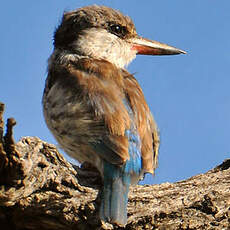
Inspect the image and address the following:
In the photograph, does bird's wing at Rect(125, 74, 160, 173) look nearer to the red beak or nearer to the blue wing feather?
the blue wing feather

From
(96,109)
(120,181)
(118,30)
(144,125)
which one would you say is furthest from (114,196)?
(118,30)

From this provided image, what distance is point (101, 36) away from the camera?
5.43 m

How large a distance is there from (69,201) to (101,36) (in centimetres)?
245

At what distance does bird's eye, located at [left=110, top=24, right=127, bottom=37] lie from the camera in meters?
5.55

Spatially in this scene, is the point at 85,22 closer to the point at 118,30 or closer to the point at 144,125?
the point at 118,30

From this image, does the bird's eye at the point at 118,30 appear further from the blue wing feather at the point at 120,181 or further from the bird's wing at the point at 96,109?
the blue wing feather at the point at 120,181

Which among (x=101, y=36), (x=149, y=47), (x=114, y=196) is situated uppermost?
(x=149, y=47)

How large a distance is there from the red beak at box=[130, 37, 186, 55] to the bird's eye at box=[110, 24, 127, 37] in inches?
4.9

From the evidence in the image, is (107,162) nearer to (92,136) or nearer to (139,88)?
(92,136)

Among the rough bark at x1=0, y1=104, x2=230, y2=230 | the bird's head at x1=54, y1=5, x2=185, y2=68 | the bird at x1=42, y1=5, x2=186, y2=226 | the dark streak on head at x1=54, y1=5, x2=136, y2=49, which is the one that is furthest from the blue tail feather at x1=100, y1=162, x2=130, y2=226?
the dark streak on head at x1=54, y1=5, x2=136, y2=49

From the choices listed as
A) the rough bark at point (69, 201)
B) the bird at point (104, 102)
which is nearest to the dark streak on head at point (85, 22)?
the bird at point (104, 102)

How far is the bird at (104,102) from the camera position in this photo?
3617 millimetres

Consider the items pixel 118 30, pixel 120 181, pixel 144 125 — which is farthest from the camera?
pixel 118 30

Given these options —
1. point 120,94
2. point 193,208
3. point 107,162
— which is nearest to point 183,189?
point 193,208
